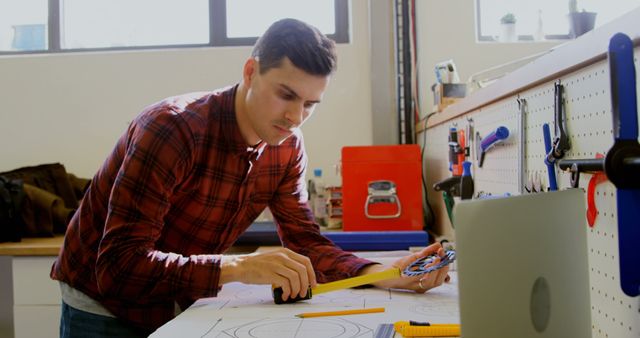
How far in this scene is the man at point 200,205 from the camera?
1.11m

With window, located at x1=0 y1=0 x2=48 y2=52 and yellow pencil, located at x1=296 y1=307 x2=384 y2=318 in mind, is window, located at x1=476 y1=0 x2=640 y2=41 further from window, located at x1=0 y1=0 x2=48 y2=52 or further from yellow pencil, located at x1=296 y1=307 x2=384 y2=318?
window, located at x1=0 y1=0 x2=48 y2=52

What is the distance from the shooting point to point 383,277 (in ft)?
3.70

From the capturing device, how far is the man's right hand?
43.2 inches

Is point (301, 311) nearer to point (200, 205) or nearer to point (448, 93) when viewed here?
point (200, 205)

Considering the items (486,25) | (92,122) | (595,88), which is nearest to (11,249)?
(92,122)

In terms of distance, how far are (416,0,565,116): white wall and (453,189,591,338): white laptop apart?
2.17 metres

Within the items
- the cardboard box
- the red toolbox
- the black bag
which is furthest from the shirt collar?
the black bag

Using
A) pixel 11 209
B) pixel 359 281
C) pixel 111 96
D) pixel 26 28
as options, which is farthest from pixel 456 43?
pixel 26 28

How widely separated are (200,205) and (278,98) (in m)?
0.30

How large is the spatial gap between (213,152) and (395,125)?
1612 mm

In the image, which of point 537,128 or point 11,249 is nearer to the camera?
point 537,128

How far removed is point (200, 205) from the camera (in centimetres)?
132

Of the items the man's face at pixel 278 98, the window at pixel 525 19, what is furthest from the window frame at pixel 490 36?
the man's face at pixel 278 98

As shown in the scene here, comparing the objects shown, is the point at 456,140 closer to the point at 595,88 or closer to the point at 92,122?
the point at 595,88
